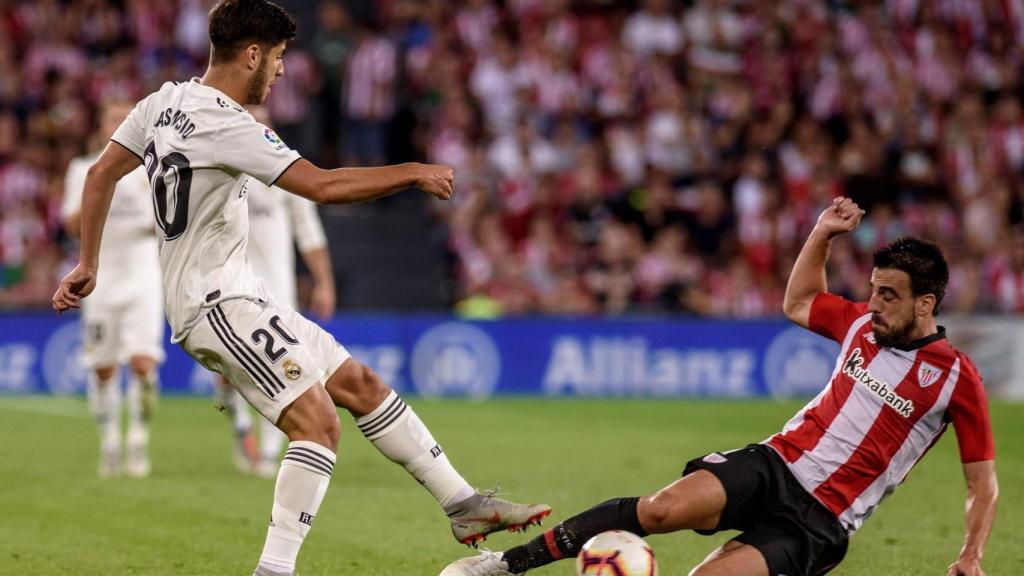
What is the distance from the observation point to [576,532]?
574 centimetres

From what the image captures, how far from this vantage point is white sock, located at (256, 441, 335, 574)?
552cm

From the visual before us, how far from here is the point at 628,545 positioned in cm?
544

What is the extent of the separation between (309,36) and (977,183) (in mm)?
10308

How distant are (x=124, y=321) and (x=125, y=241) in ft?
1.96

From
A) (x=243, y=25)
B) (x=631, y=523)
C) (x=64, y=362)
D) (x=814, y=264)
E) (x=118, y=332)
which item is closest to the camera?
(x=243, y=25)

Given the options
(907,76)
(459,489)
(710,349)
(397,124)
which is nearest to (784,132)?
(907,76)

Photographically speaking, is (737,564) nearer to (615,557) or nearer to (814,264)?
(615,557)

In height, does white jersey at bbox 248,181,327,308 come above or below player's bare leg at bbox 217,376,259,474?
above

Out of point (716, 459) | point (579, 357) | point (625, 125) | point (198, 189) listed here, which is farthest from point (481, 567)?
point (625, 125)

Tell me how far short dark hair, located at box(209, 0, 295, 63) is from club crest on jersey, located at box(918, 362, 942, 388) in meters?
2.87

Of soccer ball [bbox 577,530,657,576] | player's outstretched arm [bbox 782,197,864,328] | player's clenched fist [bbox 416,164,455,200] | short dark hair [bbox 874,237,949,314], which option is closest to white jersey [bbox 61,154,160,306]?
player's clenched fist [bbox 416,164,455,200]

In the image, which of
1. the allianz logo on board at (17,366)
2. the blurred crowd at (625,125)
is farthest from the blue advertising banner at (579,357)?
the allianz logo on board at (17,366)

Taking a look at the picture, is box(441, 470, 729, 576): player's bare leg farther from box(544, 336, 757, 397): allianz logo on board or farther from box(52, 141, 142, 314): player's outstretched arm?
box(544, 336, 757, 397): allianz logo on board

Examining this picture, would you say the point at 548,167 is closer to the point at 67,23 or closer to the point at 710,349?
the point at 710,349
